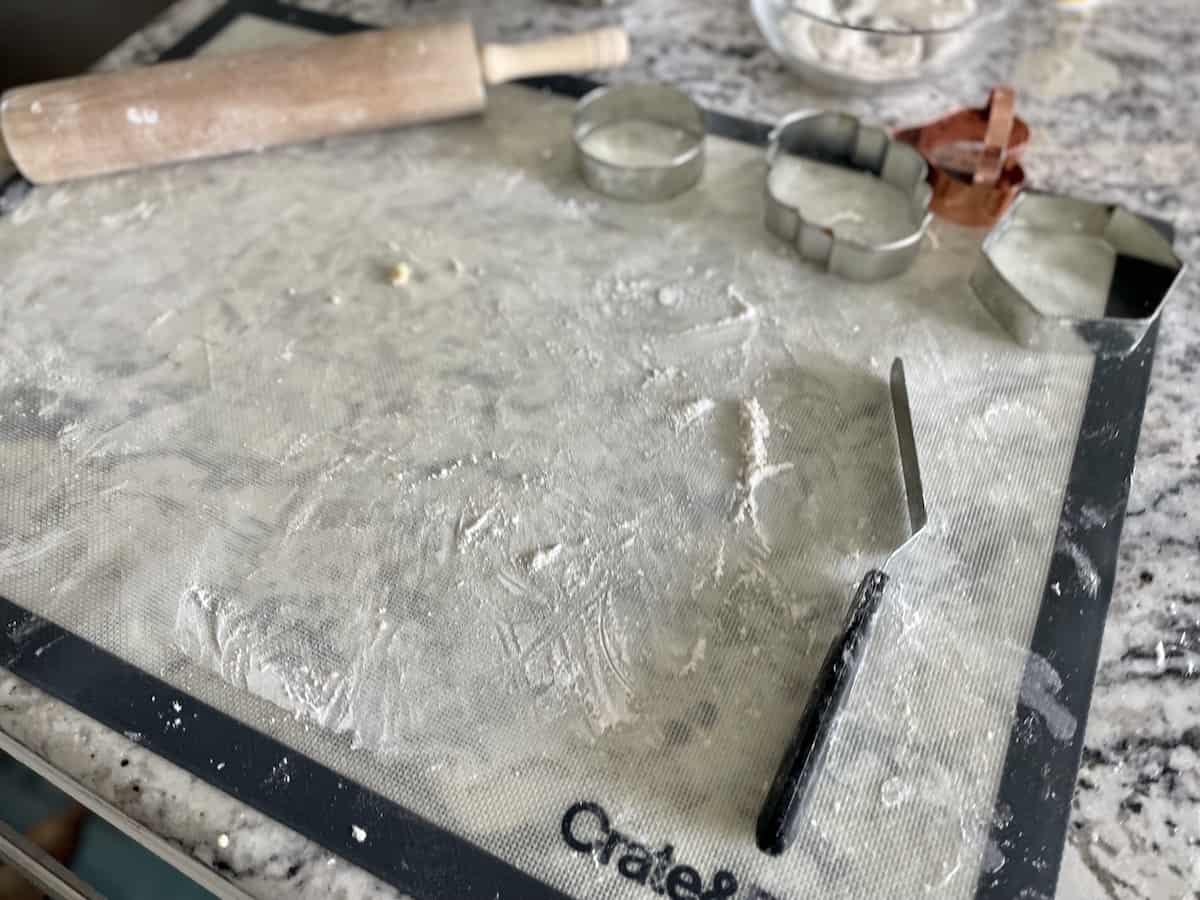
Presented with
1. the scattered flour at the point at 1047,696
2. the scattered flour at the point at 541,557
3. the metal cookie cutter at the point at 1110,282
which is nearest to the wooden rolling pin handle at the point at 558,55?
the metal cookie cutter at the point at 1110,282

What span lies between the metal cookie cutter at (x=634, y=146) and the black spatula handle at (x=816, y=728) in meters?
0.41

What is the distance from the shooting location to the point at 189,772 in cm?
57

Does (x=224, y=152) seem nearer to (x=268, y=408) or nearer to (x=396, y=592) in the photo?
(x=268, y=408)

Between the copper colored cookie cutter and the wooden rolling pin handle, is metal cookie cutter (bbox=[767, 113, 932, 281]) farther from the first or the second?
the wooden rolling pin handle

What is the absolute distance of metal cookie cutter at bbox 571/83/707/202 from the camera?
860mm

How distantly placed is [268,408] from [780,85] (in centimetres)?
59

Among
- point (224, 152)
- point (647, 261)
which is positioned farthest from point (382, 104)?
point (647, 261)

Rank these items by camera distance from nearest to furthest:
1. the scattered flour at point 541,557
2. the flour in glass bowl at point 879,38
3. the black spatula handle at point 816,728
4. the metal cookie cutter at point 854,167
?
1. the black spatula handle at point 816,728
2. the scattered flour at point 541,557
3. the metal cookie cutter at point 854,167
4. the flour in glass bowl at point 879,38

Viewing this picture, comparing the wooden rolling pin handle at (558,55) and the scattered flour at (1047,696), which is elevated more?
the wooden rolling pin handle at (558,55)

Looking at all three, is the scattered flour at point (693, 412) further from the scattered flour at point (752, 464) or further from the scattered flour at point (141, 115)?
the scattered flour at point (141, 115)

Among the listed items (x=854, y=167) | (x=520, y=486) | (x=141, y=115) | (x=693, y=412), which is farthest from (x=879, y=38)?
(x=141, y=115)

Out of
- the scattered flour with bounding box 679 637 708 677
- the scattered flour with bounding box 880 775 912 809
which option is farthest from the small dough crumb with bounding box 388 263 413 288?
the scattered flour with bounding box 880 775 912 809

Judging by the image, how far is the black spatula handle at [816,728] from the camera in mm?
525

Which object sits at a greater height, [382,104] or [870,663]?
[382,104]
